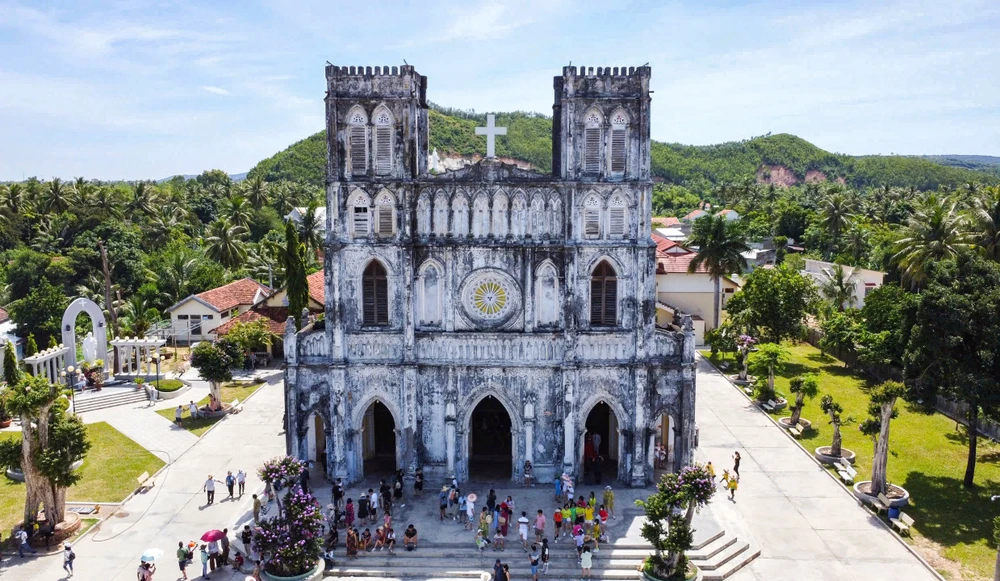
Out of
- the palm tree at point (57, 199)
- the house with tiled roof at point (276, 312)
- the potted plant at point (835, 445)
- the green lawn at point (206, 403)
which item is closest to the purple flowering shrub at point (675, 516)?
the potted plant at point (835, 445)

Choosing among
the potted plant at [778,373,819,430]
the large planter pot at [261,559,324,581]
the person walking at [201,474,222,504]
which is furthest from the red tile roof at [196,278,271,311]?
the potted plant at [778,373,819,430]

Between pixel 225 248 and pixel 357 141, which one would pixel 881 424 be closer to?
pixel 357 141

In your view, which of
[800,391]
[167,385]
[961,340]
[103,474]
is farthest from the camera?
[167,385]

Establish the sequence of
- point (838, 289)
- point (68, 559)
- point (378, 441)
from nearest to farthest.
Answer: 1. point (68, 559)
2. point (378, 441)
3. point (838, 289)

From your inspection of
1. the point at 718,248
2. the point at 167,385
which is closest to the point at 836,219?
the point at 718,248

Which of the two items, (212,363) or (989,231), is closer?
(212,363)

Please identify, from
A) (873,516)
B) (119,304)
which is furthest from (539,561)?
(119,304)
